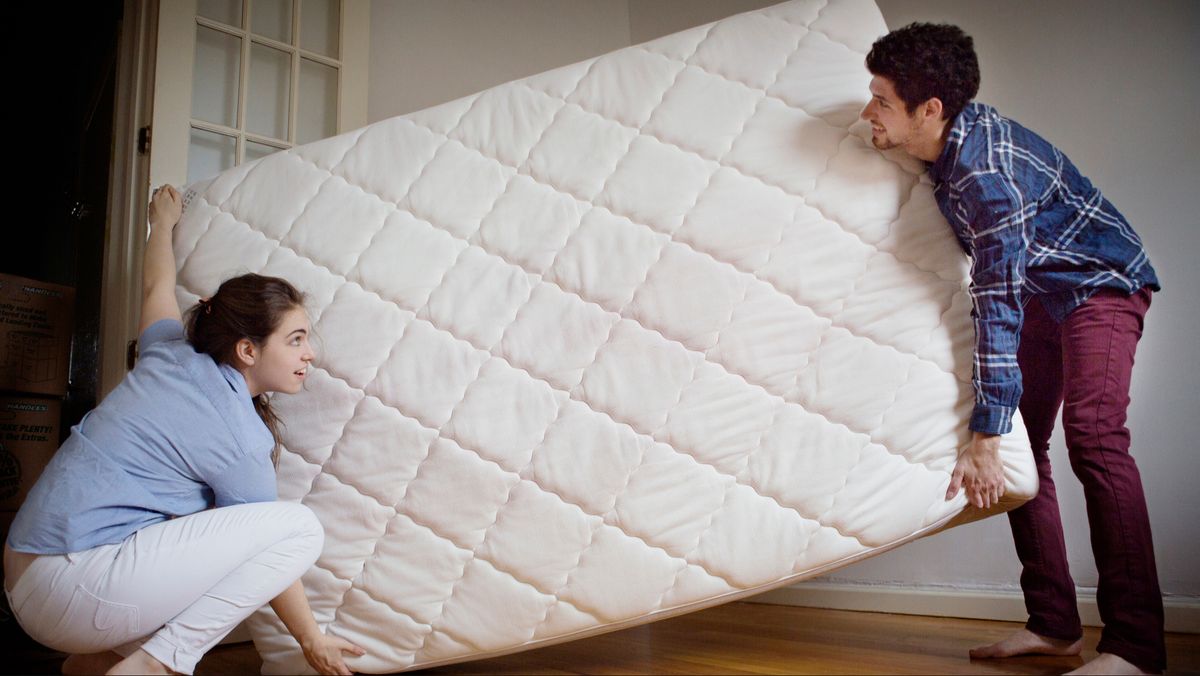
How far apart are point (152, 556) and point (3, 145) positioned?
3665 millimetres

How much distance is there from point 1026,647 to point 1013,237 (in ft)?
2.34

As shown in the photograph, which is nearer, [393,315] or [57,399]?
[393,315]

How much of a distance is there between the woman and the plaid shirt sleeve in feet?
3.54

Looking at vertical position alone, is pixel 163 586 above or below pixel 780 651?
above

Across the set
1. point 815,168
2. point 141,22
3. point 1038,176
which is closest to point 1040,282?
point 1038,176

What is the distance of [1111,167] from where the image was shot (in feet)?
5.45

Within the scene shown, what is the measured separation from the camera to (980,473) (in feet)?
3.84

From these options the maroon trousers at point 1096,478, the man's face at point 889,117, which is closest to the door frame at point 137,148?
the man's face at point 889,117

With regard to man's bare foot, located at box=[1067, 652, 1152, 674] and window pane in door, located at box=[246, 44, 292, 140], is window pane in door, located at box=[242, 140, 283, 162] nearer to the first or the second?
window pane in door, located at box=[246, 44, 292, 140]

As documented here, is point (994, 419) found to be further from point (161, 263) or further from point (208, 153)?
point (208, 153)

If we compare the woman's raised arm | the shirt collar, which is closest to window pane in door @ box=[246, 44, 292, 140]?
the woman's raised arm

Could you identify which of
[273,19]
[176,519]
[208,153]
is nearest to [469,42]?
[273,19]

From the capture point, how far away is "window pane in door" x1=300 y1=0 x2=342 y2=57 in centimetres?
229

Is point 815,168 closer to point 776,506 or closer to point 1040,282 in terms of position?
point 1040,282
